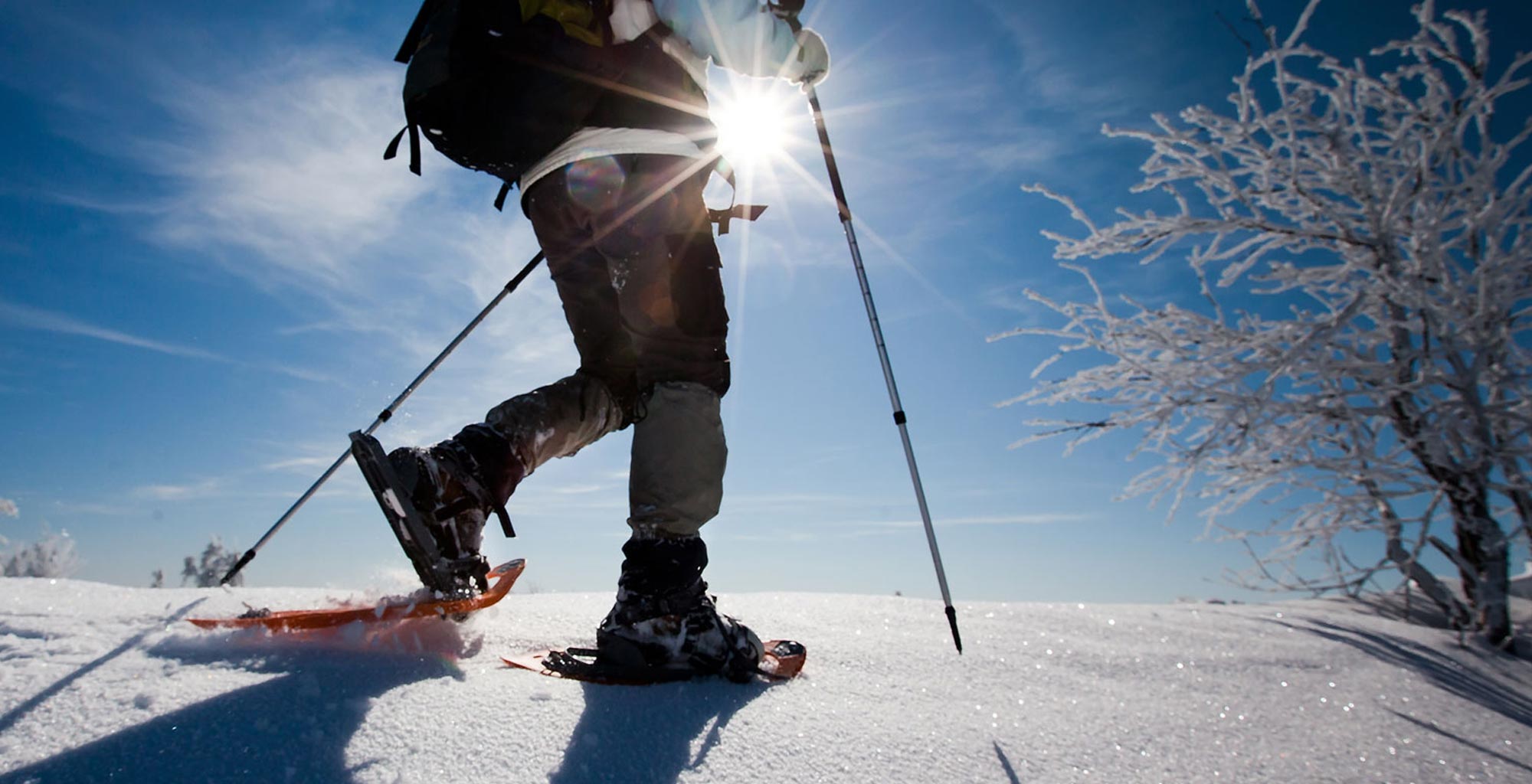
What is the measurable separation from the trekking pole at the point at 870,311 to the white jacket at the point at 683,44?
306 millimetres

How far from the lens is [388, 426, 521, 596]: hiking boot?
62.9 inches

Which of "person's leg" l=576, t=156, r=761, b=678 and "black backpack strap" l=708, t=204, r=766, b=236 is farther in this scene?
"black backpack strap" l=708, t=204, r=766, b=236

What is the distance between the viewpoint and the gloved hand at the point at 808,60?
6.82 ft

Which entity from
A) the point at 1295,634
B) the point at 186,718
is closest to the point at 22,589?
the point at 186,718

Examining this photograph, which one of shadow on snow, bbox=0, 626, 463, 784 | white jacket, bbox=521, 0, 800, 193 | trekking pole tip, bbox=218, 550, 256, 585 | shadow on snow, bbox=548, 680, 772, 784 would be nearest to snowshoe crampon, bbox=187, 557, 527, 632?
shadow on snow, bbox=0, 626, 463, 784

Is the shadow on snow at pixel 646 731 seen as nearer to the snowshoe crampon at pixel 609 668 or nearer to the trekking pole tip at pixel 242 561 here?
the snowshoe crampon at pixel 609 668

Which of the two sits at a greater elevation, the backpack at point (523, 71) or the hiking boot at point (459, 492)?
the backpack at point (523, 71)

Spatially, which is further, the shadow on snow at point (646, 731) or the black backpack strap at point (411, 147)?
the black backpack strap at point (411, 147)

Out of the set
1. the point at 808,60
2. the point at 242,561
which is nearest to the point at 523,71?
the point at 808,60

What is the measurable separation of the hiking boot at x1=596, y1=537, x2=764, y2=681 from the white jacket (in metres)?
1.00

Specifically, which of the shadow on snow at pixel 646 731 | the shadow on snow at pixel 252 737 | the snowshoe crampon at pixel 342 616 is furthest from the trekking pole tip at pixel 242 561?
the shadow on snow at pixel 646 731

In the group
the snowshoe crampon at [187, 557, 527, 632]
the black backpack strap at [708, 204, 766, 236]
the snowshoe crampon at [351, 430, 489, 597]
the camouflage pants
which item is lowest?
the snowshoe crampon at [187, 557, 527, 632]

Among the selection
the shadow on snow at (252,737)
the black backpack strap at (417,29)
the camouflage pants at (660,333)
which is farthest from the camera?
the black backpack strap at (417,29)

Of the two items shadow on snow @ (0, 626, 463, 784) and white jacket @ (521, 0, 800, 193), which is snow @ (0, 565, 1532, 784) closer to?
shadow on snow @ (0, 626, 463, 784)
